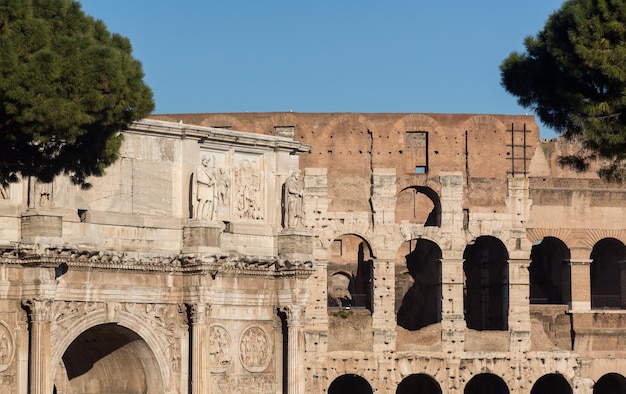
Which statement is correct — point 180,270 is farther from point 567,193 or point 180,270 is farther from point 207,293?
point 567,193

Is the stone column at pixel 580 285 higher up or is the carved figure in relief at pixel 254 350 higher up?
the stone column at pixel 580 285

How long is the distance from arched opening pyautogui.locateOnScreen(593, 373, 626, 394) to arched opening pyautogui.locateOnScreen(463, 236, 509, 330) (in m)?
3.71

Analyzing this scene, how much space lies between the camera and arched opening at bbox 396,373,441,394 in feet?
162

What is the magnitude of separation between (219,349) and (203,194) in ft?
10.4

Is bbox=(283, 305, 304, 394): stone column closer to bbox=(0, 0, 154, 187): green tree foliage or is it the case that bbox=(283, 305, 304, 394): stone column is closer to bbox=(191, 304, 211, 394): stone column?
bbox=(191, 304, 211, 394): stone column

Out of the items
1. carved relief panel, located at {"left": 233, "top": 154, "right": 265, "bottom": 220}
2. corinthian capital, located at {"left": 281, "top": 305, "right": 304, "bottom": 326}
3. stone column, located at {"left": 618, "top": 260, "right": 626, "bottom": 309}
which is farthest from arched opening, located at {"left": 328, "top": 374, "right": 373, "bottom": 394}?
carved relief panel, located at {"left": 233, "top": 154, "right": 265, "bottom": 220}

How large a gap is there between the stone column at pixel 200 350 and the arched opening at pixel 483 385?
1690 centimetres

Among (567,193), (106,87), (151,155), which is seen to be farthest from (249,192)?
(567,193)

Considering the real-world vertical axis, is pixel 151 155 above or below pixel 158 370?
above

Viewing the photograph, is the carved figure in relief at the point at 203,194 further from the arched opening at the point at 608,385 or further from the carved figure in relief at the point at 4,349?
the arched opening at the point at 608,385

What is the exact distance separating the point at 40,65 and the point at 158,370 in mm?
10869

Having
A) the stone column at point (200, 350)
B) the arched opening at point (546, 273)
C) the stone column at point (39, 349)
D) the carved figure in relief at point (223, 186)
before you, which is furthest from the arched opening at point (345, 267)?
the stone column at point (39, 349)

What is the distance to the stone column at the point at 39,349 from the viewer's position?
30984 mm

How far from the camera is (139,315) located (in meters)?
33.3
